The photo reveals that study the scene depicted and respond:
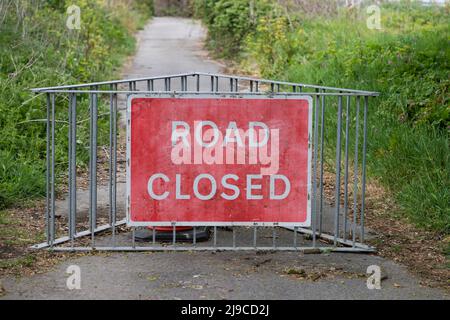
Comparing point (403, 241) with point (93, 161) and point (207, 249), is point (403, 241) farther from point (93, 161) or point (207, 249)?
point (93, 161)

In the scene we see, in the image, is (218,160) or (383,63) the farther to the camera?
(383,63)

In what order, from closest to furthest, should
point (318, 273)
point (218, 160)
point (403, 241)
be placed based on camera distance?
point (318, 273)
point (218, 160)
point (403, 241)

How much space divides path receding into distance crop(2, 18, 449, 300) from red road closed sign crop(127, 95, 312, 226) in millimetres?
308

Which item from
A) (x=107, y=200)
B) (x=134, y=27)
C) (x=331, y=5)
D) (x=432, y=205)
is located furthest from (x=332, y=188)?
(x=134, y=27)

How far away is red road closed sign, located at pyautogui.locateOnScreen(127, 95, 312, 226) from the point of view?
633 cm

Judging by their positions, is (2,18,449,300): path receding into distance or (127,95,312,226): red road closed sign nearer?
(2,18,449,300): path receding into distance

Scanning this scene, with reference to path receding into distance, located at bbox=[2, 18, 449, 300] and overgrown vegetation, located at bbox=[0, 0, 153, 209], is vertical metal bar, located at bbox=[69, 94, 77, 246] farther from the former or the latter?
overgrown vegetation, located at bbox=[0, 0, 153, 209]

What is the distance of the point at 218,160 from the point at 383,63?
6.58 m

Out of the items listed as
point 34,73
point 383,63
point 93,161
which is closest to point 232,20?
point 383,63

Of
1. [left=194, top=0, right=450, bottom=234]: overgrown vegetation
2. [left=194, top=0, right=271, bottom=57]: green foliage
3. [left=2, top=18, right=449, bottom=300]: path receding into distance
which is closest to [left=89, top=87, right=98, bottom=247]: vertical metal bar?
[left=2, top=18, right=449, bottom=300]: path receding into distance

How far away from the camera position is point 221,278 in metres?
5.84

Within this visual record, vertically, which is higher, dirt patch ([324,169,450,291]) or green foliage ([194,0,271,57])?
green foliage ([194,0,271,57])

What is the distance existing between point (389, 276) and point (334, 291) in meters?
0.61
